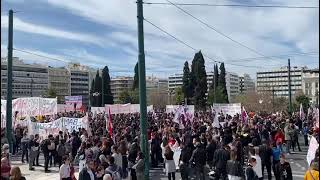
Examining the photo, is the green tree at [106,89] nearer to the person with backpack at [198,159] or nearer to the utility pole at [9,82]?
the utility pole at [9,82]

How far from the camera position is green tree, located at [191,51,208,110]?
93.5 meters

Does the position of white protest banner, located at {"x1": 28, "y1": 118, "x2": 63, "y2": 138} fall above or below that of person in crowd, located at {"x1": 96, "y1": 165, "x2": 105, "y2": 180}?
above

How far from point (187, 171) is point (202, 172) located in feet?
1.75

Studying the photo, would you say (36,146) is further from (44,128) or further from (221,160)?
(221,160)

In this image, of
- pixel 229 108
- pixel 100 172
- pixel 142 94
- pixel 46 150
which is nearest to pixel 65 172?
pixel 100 172

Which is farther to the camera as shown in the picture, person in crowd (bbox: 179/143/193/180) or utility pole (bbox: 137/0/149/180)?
person in crowd (bbox: 179/143/193/180)

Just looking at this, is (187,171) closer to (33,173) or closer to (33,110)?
(33,173)

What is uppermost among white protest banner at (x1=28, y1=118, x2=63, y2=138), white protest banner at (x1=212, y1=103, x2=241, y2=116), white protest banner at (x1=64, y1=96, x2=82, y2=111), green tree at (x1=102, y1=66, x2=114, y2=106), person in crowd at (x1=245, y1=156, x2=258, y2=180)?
green tree at (x1=102, y1=66, x2=114, y2=106)

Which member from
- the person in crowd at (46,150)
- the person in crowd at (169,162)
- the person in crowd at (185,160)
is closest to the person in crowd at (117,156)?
the person in crowd at (169,162)

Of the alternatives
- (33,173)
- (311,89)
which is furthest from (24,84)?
(33,173)

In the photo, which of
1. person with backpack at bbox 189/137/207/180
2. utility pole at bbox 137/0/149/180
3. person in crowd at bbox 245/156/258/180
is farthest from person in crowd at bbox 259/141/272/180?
utility pole at bbox 137/0/149/180

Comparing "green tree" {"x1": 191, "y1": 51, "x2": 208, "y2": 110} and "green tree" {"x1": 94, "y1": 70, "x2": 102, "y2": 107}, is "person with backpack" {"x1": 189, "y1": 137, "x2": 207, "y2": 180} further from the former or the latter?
"green tree" {"x1": 94, "y1": 70, "x2": 102, "y2": 107}

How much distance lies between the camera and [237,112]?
40188 millimetres

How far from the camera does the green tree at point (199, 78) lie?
93.5 meters
